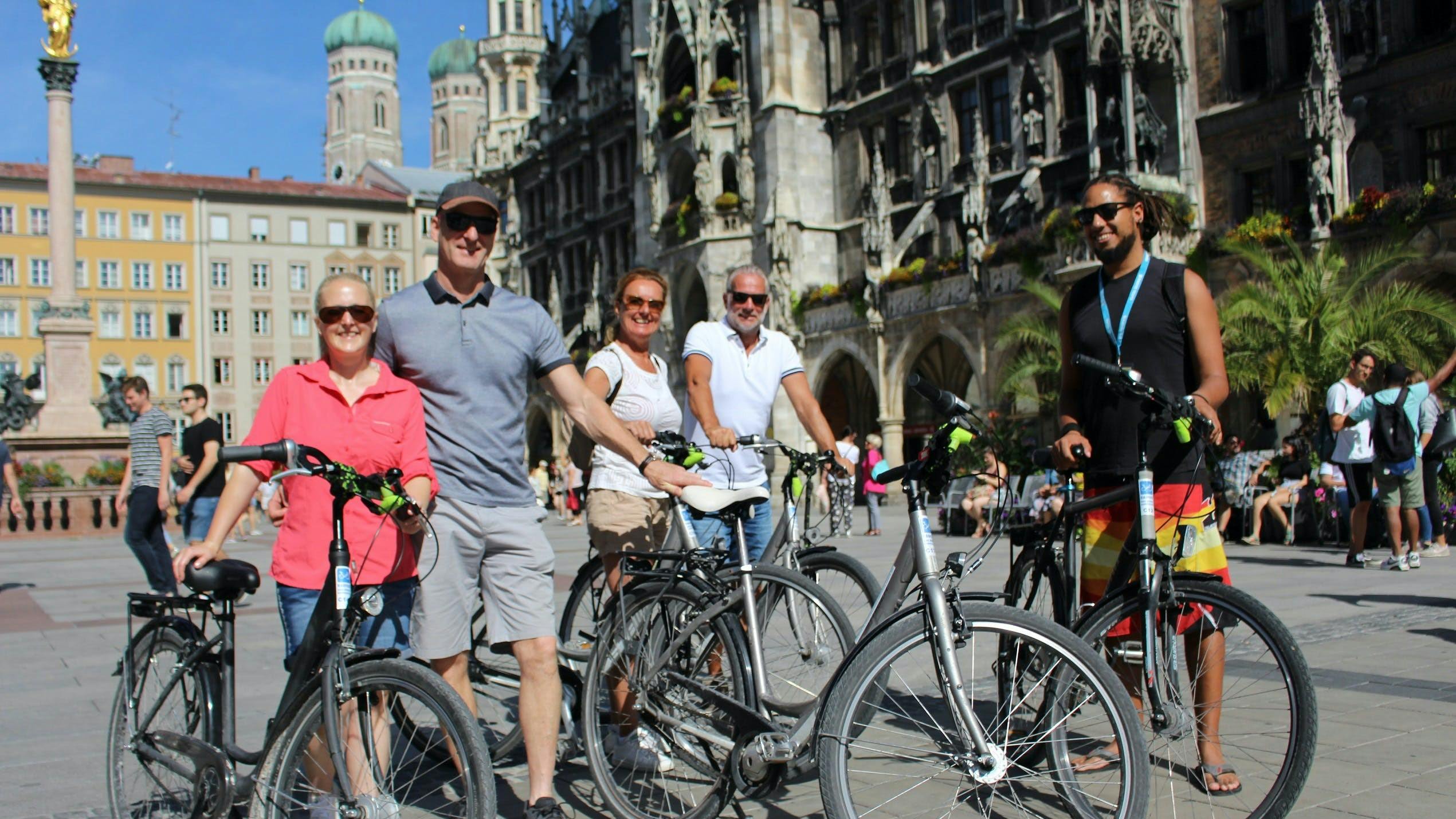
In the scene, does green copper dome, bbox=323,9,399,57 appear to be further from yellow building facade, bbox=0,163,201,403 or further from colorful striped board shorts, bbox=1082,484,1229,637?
colorful striped board shorts, bbox=1082,484,1229,637

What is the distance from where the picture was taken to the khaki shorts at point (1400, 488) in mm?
11125

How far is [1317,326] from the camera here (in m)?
17.2

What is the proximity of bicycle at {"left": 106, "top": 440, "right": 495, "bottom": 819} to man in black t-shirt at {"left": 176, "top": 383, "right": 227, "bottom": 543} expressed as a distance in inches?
235

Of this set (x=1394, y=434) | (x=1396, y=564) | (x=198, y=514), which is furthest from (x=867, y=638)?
(x=1396, y=564)

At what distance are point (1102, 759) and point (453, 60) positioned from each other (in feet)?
425

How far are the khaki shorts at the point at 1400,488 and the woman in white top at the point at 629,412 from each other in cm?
786

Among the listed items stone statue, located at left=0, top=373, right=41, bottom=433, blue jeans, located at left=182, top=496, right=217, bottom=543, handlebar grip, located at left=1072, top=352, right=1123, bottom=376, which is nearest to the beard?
handlebar grip, located at left=1072, top=352, right=1123, bottom=376

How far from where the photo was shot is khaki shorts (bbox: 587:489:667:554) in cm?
553

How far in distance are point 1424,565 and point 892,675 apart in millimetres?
10118

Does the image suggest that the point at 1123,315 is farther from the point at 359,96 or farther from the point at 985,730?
the point at 359,96

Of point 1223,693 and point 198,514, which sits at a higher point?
point 198,514

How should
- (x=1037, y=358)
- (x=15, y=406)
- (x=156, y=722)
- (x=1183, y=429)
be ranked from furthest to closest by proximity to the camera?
(x=15, y=406) < (x=1037, y=358) < (x=156, y=722) < (x=1183, y=429)

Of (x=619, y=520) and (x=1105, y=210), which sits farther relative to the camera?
(x=619, y=520)

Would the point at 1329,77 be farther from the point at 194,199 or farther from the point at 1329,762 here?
the point at 194,199
